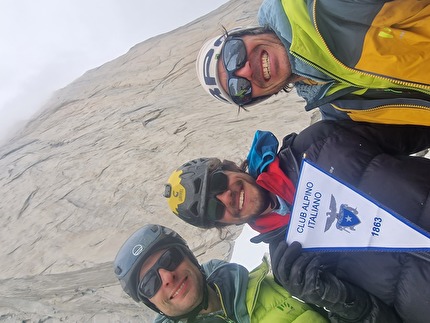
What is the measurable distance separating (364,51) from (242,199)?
4.98 feet

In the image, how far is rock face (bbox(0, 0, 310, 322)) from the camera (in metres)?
8.23

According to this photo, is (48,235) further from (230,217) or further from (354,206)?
(354,206)

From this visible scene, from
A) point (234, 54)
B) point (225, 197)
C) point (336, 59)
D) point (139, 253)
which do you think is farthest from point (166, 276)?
point (336, 59)

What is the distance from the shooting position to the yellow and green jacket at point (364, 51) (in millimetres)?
2510

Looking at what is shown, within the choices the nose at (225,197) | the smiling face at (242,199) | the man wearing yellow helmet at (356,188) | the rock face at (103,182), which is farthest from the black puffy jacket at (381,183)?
the rock face at (103,182)

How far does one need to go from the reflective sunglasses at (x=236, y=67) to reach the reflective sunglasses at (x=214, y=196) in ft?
2.21

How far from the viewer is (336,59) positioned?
272 centimetres

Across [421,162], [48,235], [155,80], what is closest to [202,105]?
[155,80]

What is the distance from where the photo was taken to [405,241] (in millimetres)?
2559

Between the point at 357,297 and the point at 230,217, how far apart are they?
49.5 inches

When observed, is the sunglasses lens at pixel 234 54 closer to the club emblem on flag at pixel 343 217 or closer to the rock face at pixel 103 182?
the club emblem on flag at pixel 343 217

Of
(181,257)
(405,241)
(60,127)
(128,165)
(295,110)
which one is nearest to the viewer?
(405,241)

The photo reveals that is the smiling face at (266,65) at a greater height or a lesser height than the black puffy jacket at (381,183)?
greater

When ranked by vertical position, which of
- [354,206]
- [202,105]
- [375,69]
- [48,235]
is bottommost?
[48,235]
